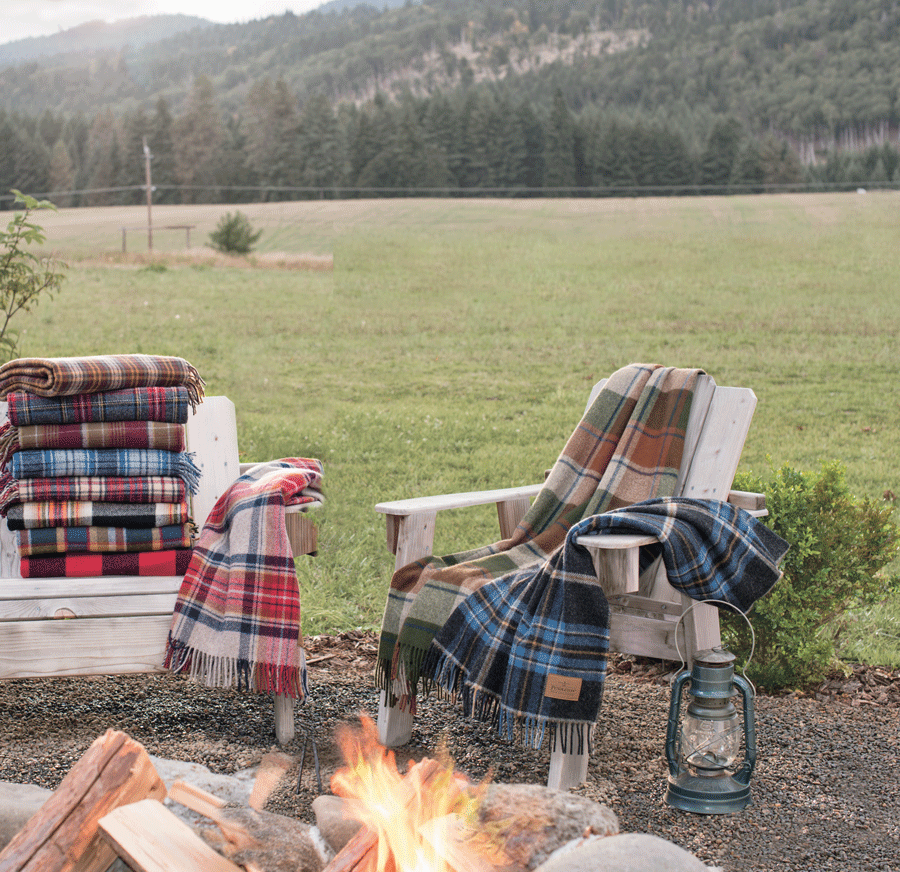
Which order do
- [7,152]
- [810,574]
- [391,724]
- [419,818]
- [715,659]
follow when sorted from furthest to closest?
1. [7,152]
2. [810,574]
3. [391,724]
4. [715,659]
5. [419,818]

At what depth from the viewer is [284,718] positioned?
2.72 metres

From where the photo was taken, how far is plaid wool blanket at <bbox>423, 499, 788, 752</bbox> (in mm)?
2316

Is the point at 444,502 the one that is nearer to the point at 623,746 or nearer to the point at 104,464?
the point at 623,746

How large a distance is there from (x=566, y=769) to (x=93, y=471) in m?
1.57

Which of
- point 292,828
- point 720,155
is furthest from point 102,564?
point 720,155

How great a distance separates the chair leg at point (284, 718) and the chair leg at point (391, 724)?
0.83 feet

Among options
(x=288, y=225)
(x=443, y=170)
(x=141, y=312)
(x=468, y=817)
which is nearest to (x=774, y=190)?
(x=443, y=170)

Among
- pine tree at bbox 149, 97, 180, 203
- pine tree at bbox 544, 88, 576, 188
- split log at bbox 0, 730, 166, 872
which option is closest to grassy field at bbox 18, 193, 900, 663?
split log at bbox 0, 730, 166, 872

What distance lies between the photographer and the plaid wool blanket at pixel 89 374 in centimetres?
271

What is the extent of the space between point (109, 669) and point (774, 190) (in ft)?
87.9

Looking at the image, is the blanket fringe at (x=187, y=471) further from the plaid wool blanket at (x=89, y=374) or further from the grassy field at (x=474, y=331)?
the grassy field at (x=474, y=331)

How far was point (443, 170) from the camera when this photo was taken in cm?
2667

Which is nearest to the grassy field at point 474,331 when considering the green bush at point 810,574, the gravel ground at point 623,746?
the gravel ground at point 623,746

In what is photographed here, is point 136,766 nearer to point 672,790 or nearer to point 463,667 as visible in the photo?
point 463,667
